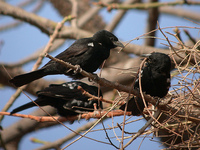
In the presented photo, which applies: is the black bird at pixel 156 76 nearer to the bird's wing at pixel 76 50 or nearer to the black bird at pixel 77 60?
the black bird at pixel 77 60

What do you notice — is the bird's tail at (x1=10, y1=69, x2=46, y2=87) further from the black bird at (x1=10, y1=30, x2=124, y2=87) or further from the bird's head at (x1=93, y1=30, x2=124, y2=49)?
the bird's head at (x1=93, y1=30, x2=124, y2=49)

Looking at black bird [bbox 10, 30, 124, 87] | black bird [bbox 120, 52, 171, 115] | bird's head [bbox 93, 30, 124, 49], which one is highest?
bird's head [bbox 93, 30, 124, 49]

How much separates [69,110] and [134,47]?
1.74 metres

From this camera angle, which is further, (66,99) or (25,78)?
(66,99)

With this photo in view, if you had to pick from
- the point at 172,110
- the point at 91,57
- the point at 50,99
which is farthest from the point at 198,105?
the point at 50,99

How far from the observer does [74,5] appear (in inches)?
253

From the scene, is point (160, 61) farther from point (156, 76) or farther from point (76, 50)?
point (76, 50)

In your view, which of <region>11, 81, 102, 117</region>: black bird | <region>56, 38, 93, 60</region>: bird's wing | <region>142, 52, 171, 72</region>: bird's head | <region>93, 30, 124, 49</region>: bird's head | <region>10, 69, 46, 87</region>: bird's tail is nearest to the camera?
<region>142, 52, 171, 72</region>: bird's head

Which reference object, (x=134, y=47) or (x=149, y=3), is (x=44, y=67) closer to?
(x=134, y=47)

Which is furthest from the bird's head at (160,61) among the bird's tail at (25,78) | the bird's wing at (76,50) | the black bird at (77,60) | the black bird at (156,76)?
the bird's tail at (25,78)

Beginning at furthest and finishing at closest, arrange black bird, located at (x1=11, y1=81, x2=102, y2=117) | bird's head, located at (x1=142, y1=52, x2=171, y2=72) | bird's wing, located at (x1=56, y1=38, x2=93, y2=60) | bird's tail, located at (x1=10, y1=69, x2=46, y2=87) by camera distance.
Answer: black bird, located at (x1=11, y1=81, x2=102, y2=117), bird's wing, located at (x1=56, y1=38, x2=93, y2=60), bird's tail, located at (x1=10, y1=69, x2=46, y2=87), bird's head, located at (x1=142, y1=52, x2=171, y2=72)

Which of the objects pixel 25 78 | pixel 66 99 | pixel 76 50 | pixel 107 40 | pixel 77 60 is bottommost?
pixel 66 99

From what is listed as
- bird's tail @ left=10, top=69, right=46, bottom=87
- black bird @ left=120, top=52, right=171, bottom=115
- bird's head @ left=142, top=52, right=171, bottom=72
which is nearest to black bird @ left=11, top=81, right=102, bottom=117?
bird's tail @ left=10, top=69, right=46, bottom=87

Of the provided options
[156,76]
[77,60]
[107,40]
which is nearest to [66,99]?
[77,60]
